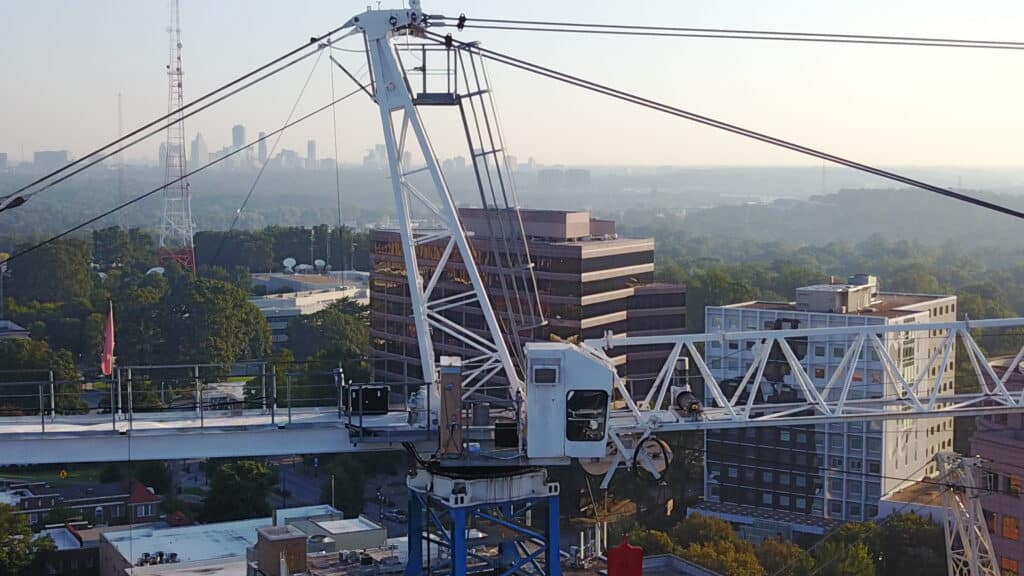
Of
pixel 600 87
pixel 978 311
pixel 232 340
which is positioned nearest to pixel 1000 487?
pixel 600 87

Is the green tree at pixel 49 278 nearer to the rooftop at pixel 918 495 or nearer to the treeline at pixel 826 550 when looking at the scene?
the rooftop at pixel 918 495

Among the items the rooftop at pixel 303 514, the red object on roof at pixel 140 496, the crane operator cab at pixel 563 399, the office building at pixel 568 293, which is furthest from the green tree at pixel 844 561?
the red object on roof at pixel 140 496

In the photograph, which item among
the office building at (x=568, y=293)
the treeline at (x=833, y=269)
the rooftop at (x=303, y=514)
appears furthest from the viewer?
the treeline at (x=833, y=269)

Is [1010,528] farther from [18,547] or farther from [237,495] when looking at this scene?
[18,547]

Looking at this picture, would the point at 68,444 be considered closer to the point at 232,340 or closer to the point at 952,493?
the point at 952,493

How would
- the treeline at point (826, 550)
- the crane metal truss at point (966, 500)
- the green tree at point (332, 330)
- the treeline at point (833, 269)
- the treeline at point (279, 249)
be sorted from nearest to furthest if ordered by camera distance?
the crane metal truss at point (966, 500), the treeline at point (826, 550), the green tree at point (332, 330), the treeline at point (833, 269), the treeline at point (279, 249)

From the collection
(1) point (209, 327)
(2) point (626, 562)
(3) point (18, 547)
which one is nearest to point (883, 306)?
(3) point (18, 547)

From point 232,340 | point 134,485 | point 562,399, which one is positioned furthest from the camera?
point 232,340
